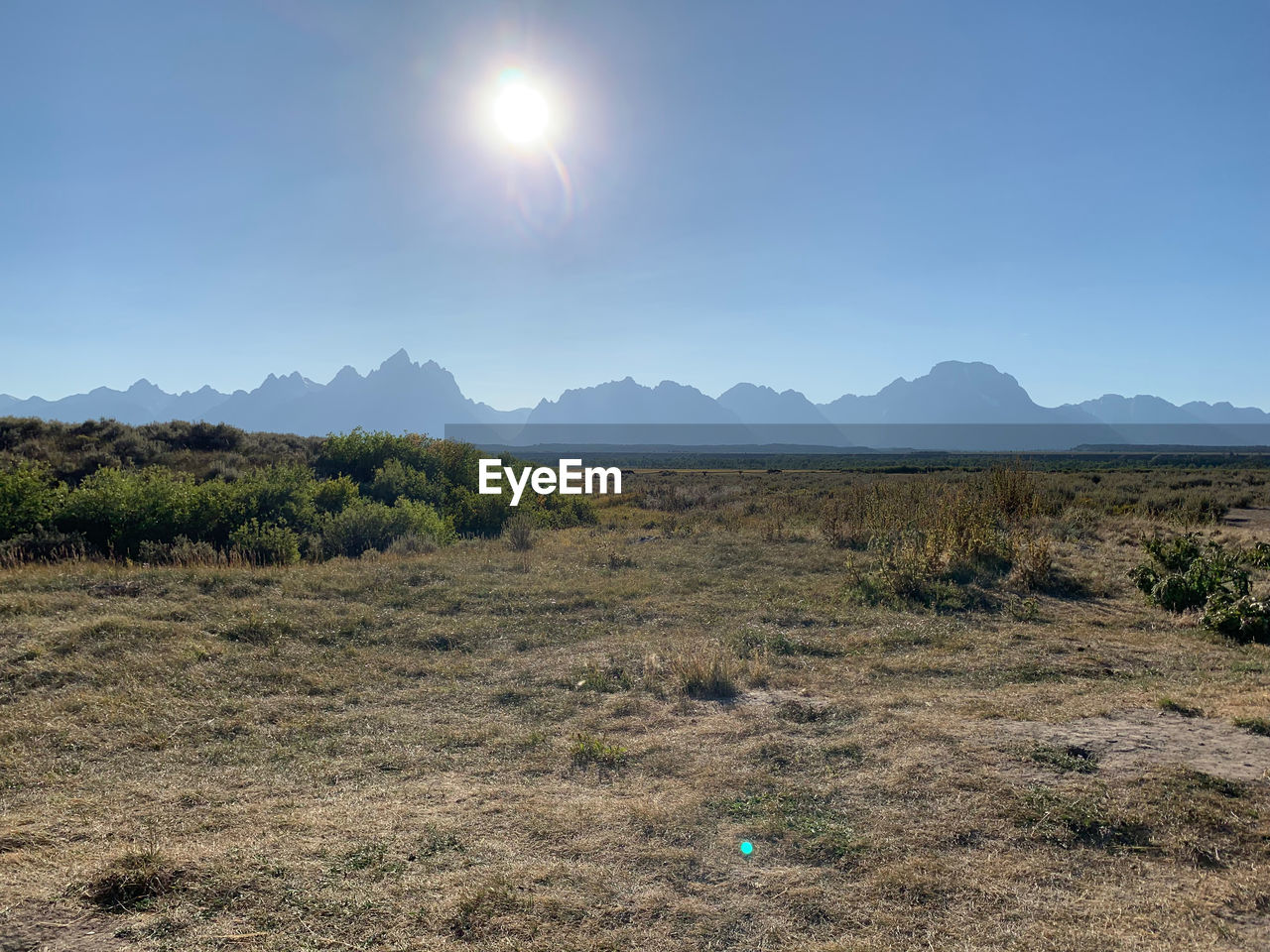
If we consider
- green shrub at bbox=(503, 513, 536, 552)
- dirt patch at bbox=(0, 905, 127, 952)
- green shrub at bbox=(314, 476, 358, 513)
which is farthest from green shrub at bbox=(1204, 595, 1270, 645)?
green shrub at bbox=(314, 476, 358, 513)

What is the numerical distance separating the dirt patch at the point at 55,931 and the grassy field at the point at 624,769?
0.01m

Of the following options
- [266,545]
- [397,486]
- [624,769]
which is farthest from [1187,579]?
[397,486]

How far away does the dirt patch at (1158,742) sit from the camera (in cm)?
452

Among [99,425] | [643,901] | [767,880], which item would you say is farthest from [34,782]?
[99,425]

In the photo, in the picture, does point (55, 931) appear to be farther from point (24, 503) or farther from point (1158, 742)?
point (24, 503)

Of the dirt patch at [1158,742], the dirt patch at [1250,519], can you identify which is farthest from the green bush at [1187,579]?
the dirt patch at [1250,519]

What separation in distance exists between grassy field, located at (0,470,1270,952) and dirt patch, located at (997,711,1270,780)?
31 mm

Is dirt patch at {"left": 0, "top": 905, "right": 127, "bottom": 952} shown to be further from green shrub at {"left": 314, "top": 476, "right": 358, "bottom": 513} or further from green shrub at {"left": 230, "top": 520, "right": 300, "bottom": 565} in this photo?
green shrub at {"left": 314, "top": 476, "right": 358, "bottom": 513}

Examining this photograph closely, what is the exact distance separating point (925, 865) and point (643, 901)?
1.50 meters

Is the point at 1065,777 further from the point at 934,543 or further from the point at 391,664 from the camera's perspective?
the point at 934,543

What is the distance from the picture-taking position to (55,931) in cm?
308

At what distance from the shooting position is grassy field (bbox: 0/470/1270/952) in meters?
3.22

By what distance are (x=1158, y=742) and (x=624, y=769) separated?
3928 mm

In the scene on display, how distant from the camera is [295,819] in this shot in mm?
4203
